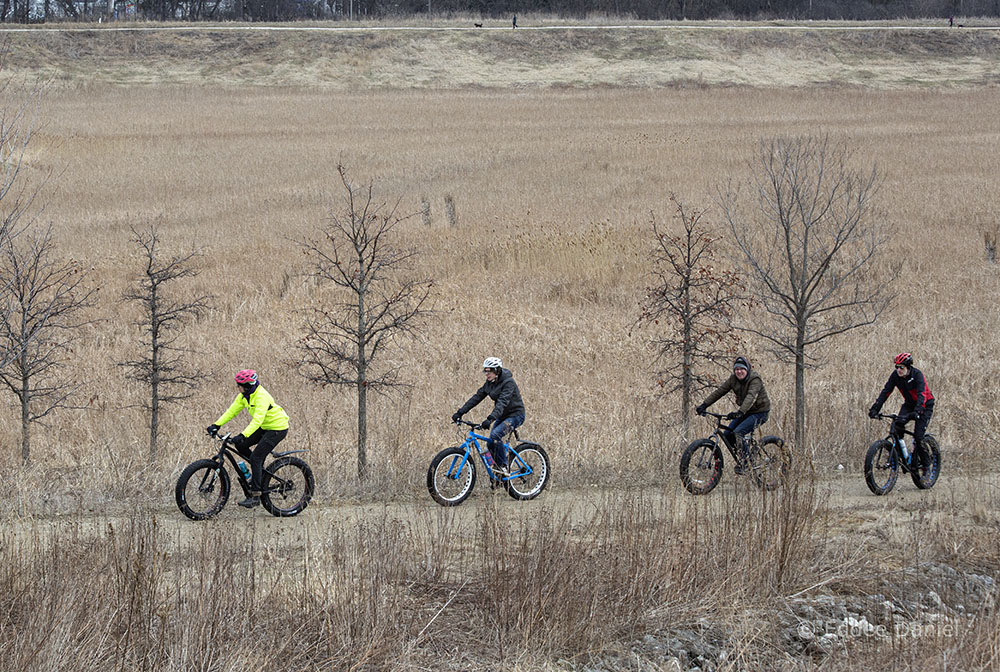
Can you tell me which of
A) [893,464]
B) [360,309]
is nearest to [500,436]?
[893,464]

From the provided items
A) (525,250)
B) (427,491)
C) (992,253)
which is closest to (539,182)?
(525,250)

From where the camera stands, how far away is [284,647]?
6.93 m

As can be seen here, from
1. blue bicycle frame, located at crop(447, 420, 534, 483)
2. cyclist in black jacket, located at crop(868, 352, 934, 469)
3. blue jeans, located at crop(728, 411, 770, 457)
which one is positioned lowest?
blue bicycle frame, located at crop(447, 420, 534, 483)

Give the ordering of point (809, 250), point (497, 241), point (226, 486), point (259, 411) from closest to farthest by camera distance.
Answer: point (259, 411), point (226, 486), point (809, 250), point (497, 241)

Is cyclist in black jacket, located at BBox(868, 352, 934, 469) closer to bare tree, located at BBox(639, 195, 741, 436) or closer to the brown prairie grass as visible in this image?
the brown prairie grass

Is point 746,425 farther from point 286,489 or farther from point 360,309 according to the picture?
point 360,309

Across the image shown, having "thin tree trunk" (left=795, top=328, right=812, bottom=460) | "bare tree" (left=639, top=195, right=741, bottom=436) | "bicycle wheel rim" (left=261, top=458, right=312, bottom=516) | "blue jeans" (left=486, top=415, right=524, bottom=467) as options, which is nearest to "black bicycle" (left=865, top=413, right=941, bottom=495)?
"thin tree trunk" (left=795, top=328, right=812, bottom=460)

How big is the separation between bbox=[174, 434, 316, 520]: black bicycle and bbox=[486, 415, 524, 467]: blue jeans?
2.10 m

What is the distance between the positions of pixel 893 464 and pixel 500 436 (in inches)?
192

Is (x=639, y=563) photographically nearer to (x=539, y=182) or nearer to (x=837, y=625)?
(x=837, y=625)

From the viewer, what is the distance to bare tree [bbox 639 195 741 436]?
1800 cm

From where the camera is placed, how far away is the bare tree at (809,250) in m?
18.5

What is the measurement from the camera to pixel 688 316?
18.0m

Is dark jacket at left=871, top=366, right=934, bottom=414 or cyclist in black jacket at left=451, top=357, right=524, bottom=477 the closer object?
cyclist in black jacket at left=451, top=357, right=524, bottom=477
